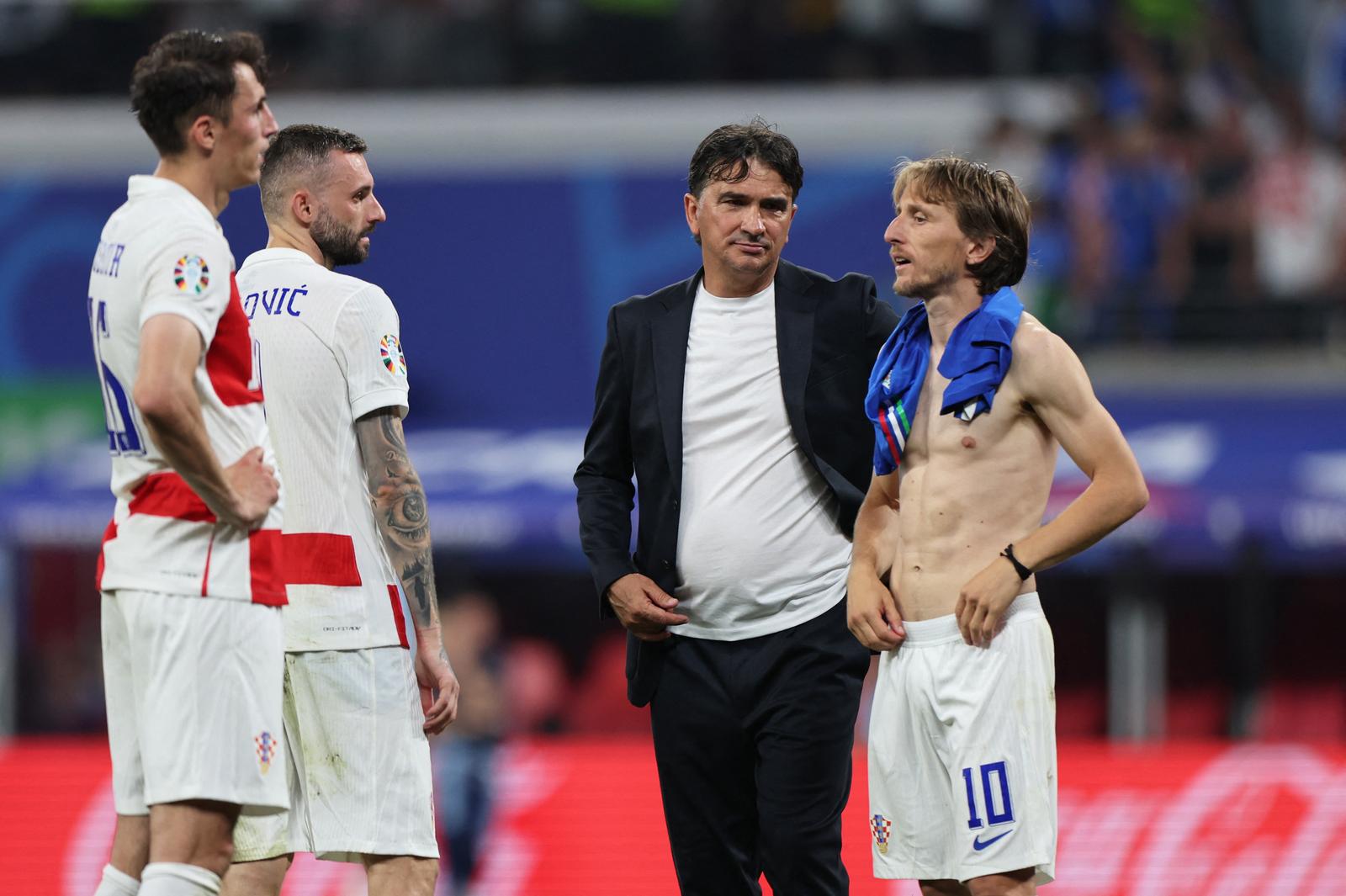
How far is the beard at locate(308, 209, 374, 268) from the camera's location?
498cm

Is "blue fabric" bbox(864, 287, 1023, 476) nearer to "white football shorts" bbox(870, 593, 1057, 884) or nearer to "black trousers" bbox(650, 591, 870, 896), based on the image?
"white football shorts" bbox(870, 593, 1057, 884)

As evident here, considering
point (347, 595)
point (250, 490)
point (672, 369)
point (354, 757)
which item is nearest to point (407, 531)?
point (347, 595)

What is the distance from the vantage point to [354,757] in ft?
15.5

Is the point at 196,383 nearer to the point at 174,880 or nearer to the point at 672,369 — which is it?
the point at 174,880

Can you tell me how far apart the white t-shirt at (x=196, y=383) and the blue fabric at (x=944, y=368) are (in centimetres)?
156

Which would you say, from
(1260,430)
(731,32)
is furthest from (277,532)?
(731,32)

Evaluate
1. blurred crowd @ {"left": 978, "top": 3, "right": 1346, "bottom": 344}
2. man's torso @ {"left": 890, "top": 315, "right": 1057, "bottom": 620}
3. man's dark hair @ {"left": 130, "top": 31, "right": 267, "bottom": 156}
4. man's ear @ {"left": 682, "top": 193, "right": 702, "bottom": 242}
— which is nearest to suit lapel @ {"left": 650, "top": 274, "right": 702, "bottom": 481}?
man's ear @ {"left": 682, "top": 193, "right": 702, "bottom": 242}

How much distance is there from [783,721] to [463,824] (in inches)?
152

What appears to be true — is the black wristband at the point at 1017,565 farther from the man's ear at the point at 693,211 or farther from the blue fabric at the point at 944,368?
the man's ear at the point at 693,211

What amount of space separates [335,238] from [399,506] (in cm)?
76

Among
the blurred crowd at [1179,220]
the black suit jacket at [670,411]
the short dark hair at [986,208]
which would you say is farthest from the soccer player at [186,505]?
the blurred crowd at [1179,220]

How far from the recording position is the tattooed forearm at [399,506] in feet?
15.8

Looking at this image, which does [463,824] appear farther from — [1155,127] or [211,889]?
[1155,127]

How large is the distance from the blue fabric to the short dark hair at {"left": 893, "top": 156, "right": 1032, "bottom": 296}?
0.06 meters
